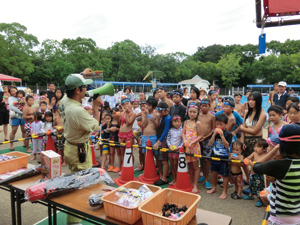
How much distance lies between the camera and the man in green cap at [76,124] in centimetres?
273

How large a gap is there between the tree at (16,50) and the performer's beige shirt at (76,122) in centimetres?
4018

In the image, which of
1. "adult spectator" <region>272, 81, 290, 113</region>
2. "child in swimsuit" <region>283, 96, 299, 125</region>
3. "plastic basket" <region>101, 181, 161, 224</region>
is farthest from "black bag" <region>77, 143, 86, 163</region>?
"adult spectator" <region>272, 81, 290, 113</region>

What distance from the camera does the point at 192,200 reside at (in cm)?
214

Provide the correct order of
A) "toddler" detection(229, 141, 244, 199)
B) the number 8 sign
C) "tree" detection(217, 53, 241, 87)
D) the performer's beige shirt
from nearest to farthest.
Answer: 1. the performer's beige shirt
2. "toddler" detection(229, 141, 244, 199)
3. the number 8 sign
4. "tree" detection(217, 53, 241, 87)

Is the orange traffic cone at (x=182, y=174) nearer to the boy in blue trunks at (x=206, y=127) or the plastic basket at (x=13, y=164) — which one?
the boy in blue trunks at (x=206, y=127)

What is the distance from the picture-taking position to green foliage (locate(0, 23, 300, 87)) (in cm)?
3894

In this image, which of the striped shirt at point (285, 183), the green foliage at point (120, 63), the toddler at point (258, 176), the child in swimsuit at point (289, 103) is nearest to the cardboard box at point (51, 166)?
the striped shirt at point (285, 183)

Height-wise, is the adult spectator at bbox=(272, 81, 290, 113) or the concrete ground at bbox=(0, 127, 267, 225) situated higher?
the adult spectator at bbox=(272, 81, 290, 113)

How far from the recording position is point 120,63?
4775 cm

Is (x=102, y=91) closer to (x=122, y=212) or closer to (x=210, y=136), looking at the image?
(x=122, y=212)

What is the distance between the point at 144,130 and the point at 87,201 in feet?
9.76

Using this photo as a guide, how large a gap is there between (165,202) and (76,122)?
143cm

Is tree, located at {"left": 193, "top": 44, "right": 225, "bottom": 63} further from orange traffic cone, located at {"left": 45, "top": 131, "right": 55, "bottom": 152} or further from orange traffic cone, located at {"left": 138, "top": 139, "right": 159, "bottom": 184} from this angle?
orange traffic cone, located at {"left": 138, "top": 139, "right": 159, "bottom": 184}

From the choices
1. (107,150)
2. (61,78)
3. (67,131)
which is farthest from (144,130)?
(61,78)
